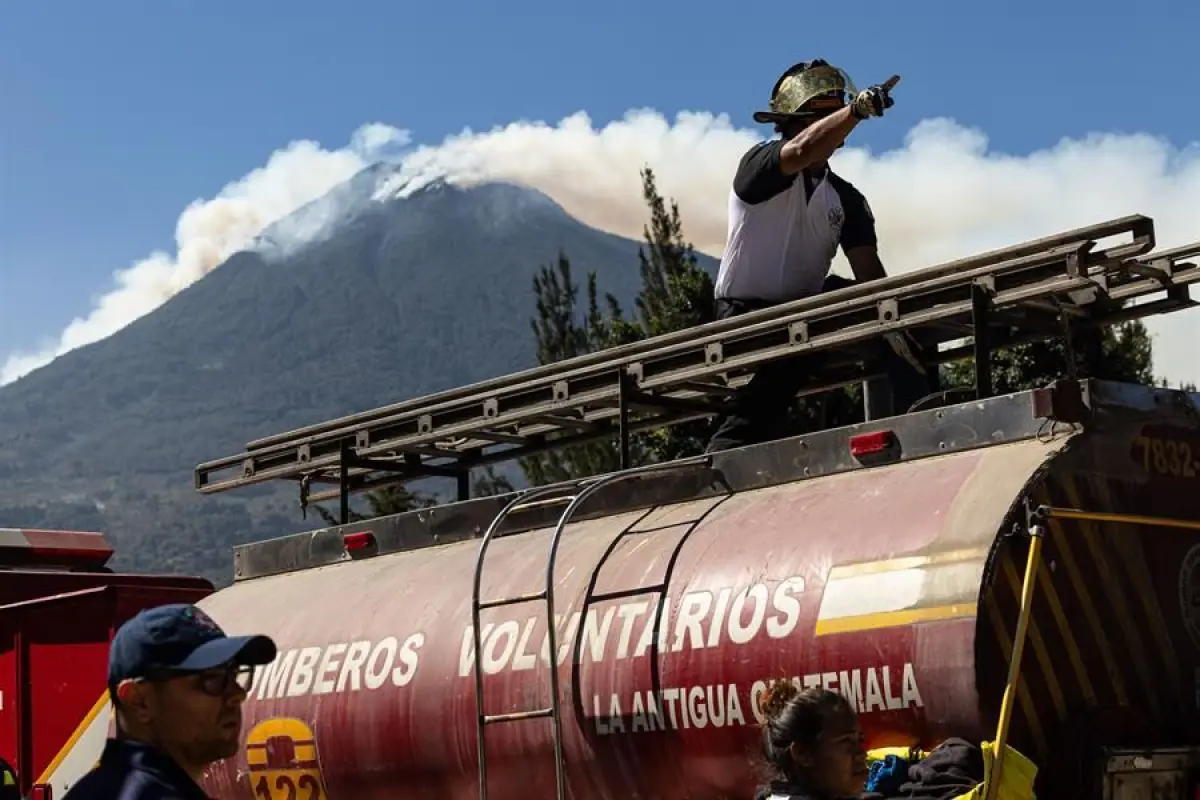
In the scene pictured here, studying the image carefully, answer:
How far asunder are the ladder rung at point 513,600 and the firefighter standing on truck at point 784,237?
113 cm

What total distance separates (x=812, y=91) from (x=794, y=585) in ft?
8.67

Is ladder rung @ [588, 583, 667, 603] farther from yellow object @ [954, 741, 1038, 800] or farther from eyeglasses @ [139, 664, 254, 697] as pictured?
eyeglasses @ [139, 664, 254, 697]

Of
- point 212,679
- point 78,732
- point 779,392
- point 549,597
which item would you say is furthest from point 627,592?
point 78,732

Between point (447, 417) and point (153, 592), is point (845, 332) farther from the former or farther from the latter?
point (153, 592)

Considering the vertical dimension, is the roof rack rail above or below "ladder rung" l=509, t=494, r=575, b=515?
above

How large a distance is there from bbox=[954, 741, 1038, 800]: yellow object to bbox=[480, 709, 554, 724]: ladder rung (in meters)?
2.04

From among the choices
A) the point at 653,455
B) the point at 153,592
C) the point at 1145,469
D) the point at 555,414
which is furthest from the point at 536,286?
the point at 1145,469

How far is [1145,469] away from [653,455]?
17578 millimetres

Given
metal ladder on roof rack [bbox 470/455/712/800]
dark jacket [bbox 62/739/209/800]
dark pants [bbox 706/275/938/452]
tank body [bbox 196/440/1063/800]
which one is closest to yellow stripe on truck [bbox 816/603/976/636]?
tank body [bbox 196/440/1063/800]

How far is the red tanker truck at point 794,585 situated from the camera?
6.30 meters

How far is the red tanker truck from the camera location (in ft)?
20.7

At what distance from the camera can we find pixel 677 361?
837 centimetres

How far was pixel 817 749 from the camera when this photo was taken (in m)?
5.36

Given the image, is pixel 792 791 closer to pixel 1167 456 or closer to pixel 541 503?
pixel 1167 456
